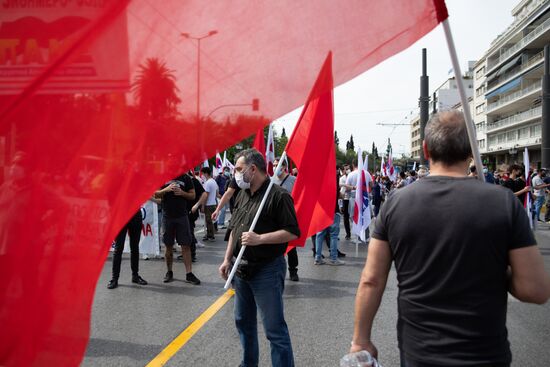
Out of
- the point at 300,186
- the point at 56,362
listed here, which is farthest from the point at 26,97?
the point at 300,186

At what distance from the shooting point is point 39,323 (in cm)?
181

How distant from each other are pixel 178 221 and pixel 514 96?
65.3 meters

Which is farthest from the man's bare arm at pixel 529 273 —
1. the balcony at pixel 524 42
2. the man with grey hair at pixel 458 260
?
the balcony at pixel 524 42

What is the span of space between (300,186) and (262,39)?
Result: 2.75 metres

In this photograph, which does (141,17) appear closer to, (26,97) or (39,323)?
(26,97)

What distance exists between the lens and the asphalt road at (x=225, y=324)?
171 inches

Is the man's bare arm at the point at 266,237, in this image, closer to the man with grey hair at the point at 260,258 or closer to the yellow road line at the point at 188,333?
the man with grey hair at the point at 260,258

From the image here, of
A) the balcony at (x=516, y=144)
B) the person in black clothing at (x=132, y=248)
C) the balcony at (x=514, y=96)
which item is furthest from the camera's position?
the balcony at (x=514, y=96)

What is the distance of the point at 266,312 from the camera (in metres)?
3.48

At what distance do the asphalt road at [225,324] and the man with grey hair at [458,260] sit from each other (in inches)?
94.9

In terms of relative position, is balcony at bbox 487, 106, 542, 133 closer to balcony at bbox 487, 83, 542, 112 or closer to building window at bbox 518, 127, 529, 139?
building window at bbox 518, 127, 529, 139

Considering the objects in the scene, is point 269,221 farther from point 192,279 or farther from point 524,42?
point 524,42

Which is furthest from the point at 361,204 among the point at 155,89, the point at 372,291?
the point at 155,89

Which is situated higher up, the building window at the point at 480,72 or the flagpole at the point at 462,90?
the building window at the point at 480,72
